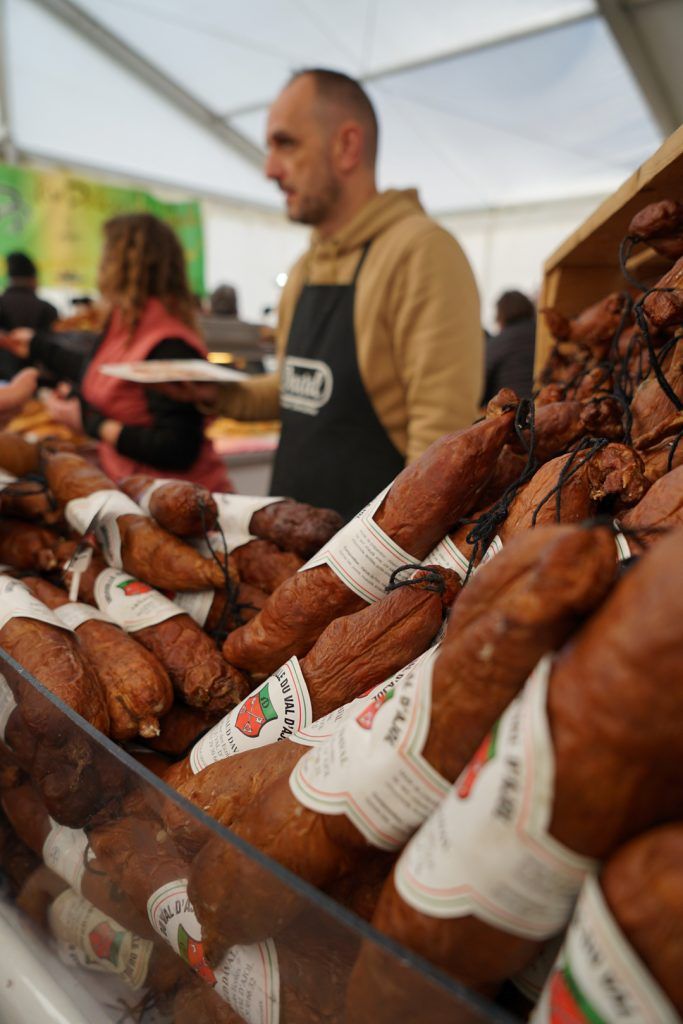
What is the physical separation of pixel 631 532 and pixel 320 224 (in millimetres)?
2094

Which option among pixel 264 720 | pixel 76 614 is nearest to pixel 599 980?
pixel 264 720

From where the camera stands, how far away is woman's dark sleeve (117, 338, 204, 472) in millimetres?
2244

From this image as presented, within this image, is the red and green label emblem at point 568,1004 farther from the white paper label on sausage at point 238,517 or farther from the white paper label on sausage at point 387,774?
the white paper label on sausage at point 238,517

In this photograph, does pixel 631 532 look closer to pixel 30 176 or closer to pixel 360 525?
pixel 360 525

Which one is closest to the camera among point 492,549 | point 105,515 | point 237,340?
point 492,549

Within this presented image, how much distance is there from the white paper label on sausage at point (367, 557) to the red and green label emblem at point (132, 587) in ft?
1.30

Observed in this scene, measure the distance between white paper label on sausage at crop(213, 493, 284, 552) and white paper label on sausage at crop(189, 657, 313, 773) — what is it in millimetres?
401

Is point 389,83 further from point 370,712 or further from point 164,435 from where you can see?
point 370,712

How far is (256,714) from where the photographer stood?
2.57 ft

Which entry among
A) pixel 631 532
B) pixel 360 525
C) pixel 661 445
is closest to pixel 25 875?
pixel 360 525

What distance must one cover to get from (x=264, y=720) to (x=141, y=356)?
6.13 feet

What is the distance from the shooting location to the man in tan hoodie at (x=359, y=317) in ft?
6.71

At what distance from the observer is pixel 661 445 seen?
29.8 inches

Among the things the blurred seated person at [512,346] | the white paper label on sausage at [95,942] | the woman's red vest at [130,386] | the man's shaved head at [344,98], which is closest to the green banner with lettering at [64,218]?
the blurred seated person at [512,346]
